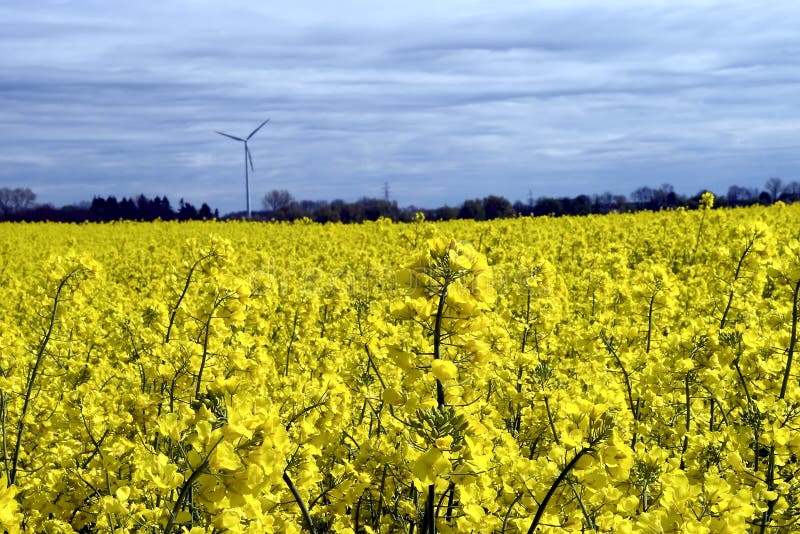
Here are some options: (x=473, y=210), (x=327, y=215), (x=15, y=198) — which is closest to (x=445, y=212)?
(x=473, y=210)

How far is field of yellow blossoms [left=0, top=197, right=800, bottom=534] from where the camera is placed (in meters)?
2.06

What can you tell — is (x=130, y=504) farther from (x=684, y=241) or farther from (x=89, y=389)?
(x=684, y=241)

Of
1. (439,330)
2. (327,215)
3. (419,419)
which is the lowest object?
(419,419)

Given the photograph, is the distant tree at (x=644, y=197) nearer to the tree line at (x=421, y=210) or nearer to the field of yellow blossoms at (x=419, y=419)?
the tree line at (x=421, y=210)

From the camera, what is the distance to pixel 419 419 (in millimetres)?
2105

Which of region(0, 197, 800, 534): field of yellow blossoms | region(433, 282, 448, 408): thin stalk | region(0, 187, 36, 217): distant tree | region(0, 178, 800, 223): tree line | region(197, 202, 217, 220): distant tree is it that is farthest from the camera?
region(0, 187, 36, 217): distant tree

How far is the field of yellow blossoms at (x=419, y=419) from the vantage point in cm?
206

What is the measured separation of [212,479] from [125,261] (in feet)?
50.2

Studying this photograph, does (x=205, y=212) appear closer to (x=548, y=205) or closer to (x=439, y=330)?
(x=548, y=205)

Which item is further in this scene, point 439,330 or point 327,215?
point 327,215

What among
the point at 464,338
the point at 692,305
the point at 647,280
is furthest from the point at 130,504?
the point at 692,305

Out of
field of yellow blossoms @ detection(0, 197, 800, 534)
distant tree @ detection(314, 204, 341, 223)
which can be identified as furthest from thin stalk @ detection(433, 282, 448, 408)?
distant tree @ detection(314, 204, 341, 223)

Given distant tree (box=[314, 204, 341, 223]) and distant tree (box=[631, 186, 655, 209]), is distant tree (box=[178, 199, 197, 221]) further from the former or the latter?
distant tree (box=[631, 186, 655, 209])

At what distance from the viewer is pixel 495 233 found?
52.2ft
